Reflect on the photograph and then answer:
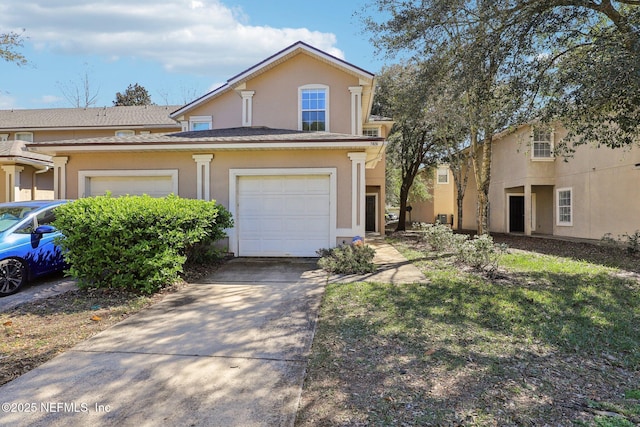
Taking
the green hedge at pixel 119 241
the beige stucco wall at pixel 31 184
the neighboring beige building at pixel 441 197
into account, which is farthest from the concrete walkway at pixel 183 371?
the neighboring beige building at pixel 441 197

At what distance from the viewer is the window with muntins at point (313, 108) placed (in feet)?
39.3

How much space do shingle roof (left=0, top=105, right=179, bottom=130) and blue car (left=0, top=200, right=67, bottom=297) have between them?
13.6m

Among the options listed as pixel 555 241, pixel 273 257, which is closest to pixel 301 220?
pixel 273 257

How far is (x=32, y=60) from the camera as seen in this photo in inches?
436

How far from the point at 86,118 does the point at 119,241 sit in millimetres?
19212

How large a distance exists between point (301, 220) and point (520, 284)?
→ 5358 millimetres

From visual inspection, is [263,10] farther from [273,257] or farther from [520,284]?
[520,284]

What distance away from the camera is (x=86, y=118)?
68.1ft

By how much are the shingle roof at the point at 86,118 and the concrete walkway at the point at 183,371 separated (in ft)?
56.4

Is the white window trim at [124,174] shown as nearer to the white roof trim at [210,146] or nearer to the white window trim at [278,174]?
the white roof trim at [210,146]

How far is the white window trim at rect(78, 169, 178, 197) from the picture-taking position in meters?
9.73

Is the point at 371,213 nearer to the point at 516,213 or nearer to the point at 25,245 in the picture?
the point at 516,213

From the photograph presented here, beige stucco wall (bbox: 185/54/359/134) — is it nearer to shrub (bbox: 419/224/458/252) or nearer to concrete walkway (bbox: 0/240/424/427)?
shrub (bbox: 419/224/458/252)

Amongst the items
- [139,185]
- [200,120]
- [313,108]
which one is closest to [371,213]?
[313,108]
